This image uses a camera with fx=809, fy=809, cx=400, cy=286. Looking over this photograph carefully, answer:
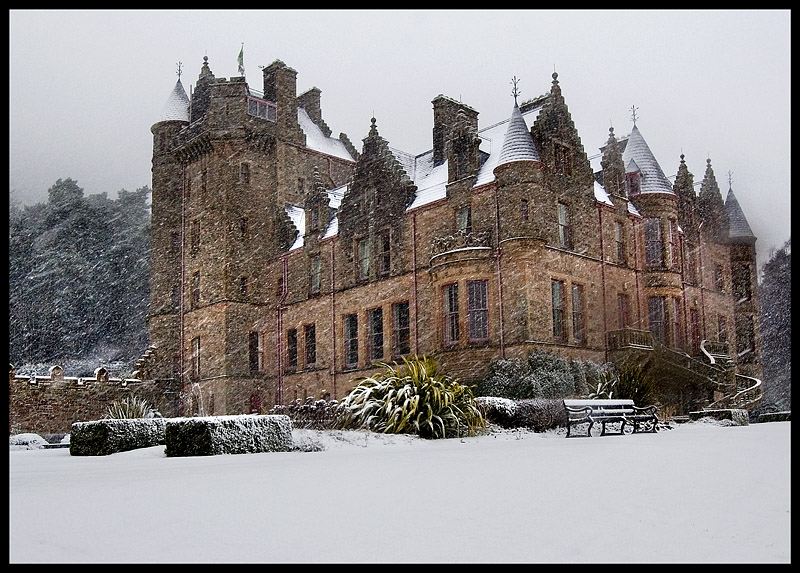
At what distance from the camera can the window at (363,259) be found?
1410 inches

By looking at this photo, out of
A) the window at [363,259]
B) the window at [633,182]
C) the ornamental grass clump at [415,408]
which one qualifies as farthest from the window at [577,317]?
the ornamental grass clump at [415,408]

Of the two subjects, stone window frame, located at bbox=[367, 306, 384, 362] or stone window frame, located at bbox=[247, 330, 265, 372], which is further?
stone window frame, located at bbox=[247, 330, 265, 372]

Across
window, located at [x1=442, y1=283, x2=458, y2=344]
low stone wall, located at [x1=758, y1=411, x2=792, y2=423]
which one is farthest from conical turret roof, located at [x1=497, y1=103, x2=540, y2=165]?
low stone wall, located at [x1=758, y1=411, x2=792, y2=423]

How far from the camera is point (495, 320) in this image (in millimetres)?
29516

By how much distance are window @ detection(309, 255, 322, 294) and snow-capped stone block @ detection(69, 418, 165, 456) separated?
23.3 meters

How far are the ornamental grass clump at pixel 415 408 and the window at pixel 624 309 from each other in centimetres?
1687

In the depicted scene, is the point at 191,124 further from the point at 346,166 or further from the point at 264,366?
the point at 264,366

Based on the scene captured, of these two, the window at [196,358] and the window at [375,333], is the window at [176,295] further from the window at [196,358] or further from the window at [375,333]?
the window at [375,333]

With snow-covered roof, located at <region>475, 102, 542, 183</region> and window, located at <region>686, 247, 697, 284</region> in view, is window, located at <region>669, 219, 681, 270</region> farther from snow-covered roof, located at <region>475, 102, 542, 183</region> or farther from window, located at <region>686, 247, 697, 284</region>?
snow-covered roof, located at <region>475, 102, 542, 183</region>

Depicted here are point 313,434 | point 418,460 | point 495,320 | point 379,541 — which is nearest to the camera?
point 379,541

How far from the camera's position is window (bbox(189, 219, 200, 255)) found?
4294cm

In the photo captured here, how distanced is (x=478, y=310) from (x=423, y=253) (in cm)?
397
